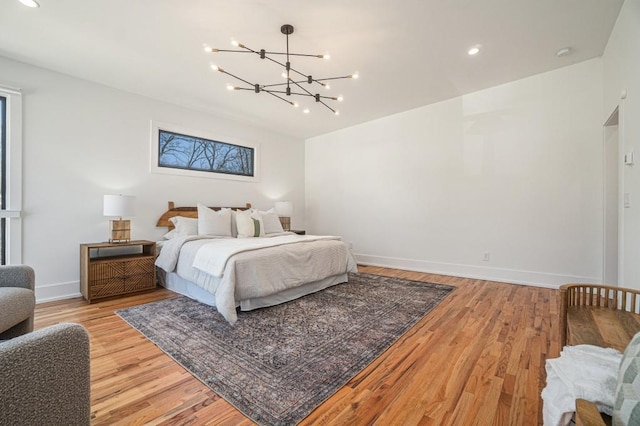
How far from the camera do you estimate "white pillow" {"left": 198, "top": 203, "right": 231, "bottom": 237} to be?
12.5 feet

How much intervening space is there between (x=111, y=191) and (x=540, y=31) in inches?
207

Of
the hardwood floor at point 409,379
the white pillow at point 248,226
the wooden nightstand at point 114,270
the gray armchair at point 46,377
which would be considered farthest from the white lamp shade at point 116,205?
the gray armchair at point 46,377

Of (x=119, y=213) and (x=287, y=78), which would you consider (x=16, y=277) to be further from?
(x=287, y=78)

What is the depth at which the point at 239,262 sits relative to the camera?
8.54 feet

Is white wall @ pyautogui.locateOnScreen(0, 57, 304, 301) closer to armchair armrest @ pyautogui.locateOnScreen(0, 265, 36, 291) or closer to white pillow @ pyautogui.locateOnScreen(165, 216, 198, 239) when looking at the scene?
white pillow @ pyautogui.locateOnScreen(165, 216, 198, 239)

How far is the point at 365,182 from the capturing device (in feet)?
17.6

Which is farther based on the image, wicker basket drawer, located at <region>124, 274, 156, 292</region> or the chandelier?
wicker basket drawer, located at <region>124, 274, 156, 292</region>

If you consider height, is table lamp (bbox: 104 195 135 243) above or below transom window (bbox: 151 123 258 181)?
below

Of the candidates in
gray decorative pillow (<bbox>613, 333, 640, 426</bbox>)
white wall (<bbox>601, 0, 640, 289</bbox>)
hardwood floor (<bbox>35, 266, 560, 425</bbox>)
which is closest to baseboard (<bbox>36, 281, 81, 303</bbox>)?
hardwood floor (<bbox>35, 266, 560, 425</bbox>)

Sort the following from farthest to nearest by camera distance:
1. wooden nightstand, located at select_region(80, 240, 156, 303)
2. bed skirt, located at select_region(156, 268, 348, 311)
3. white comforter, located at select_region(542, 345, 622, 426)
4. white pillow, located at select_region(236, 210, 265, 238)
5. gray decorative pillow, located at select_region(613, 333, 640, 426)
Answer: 1. white pillow, located at select_region(236, 210, 265, 238)
2. wooden nightstand, located at select_region(80, 240, 156, 303)
3. bed skirt, located at select_region(156, 268, 348, 311)
4. white comforter, located at select_region(542, 345, 622, 426)
5. gray decorative pillow, located at select_region(613, 333, 640, 426)

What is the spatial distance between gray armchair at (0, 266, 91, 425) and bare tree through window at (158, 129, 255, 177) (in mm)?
3870

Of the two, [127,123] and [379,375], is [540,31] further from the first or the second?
[127,123]

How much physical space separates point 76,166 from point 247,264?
2.66 m

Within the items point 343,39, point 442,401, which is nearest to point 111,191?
point 343,39
